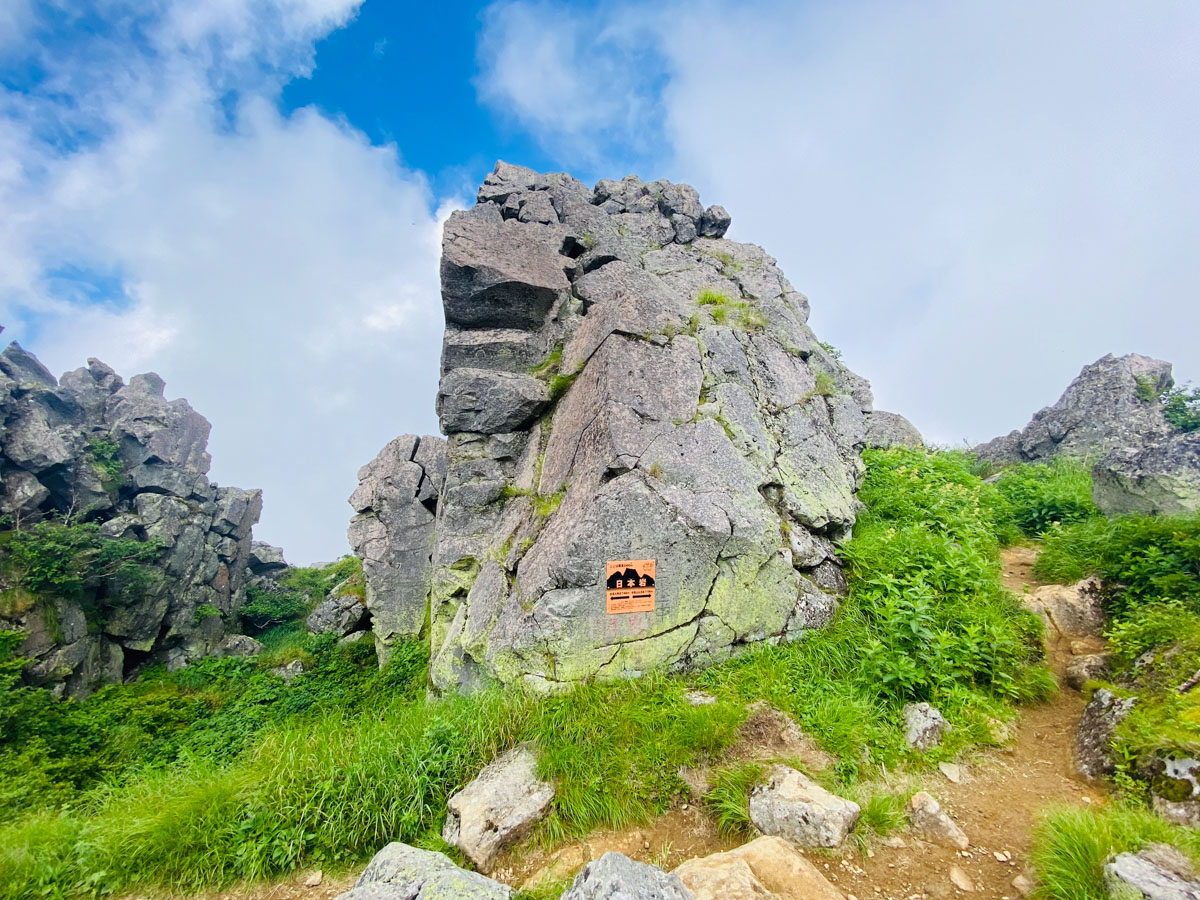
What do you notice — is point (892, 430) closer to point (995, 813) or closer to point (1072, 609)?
point (1072, 609)

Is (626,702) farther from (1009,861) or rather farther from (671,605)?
(1009,861)

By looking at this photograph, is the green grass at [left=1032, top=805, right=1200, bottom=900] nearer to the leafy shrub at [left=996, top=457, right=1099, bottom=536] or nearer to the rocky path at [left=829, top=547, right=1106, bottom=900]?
the rocky path at [left=829, top=547, right=1106, bottom=900]

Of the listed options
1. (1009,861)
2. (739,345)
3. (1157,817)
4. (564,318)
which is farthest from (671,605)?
(564,318)

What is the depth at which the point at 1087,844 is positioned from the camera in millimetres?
3170

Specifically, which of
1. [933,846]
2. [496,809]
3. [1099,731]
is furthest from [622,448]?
[1099,731]

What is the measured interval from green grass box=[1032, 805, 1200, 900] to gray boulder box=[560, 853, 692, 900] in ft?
7.90

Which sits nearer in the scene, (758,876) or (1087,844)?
(1087,844)

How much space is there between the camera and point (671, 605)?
630 cm

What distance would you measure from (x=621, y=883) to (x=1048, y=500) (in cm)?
1099

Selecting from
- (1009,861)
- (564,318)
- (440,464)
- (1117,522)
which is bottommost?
(1009,861)

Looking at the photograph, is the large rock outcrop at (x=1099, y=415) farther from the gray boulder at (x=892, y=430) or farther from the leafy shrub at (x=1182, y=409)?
the gray boulder at (x=892, y=430)

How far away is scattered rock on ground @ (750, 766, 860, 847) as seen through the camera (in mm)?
3824

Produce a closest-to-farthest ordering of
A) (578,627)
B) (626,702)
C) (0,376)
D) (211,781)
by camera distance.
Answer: (211,781)
(626,702)
(578,627)
(0,376)

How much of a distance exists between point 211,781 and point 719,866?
5.05m
